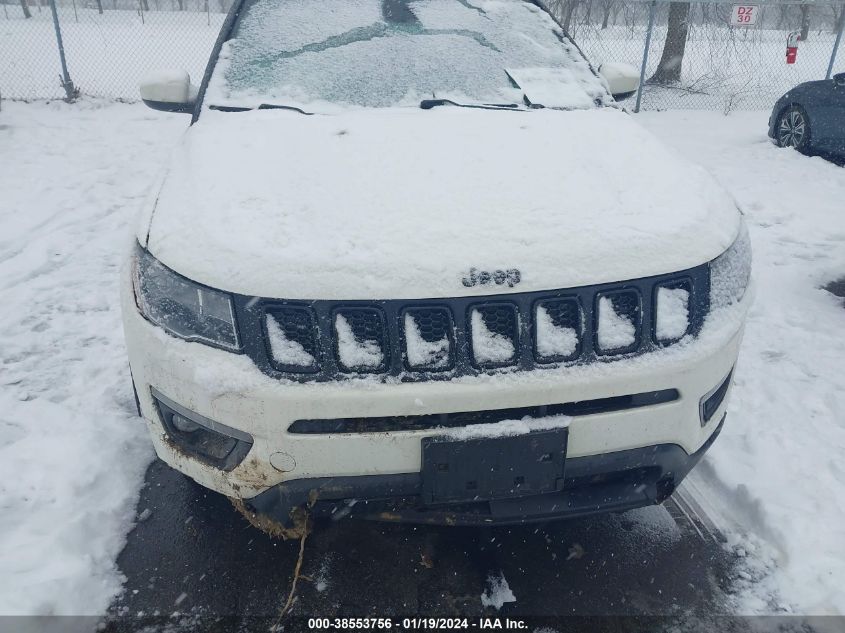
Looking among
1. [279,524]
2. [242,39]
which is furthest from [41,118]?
[279,524]

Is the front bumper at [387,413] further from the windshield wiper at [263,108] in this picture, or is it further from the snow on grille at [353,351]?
the windshield wiper at [263,108]

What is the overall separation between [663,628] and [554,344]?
1.02m

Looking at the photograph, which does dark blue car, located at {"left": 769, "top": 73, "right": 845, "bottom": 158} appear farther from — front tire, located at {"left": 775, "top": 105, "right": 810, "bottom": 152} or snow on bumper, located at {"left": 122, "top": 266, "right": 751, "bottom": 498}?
snow on bumper, located at {"left": 122, "top": 266, "right": 751, "bottom": 498}

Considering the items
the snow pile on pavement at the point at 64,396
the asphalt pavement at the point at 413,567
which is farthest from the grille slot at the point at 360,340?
the snow pile on pavement at the point at 64,396

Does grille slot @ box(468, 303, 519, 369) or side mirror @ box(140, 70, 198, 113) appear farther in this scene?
side mirror @ box(140, 70, 198, 113)

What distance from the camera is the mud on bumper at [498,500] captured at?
1814mm

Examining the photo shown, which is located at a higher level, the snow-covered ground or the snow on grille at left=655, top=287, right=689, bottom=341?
the snow on grille at left=655, top=287, right=689, bottom=341

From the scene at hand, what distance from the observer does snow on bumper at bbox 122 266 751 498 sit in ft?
5.58

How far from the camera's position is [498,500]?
1928 millimetres

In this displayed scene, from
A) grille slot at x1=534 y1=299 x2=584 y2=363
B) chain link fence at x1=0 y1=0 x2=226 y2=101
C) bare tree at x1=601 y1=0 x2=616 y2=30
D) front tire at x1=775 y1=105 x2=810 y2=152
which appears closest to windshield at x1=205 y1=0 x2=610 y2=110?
grille slot at x1=534 y1=299 x2=584 y2=363

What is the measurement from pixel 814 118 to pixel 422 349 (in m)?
7.56

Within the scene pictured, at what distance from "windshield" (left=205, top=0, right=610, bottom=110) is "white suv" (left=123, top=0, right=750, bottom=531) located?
793 mm

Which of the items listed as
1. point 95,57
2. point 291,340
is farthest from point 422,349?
point 95,57

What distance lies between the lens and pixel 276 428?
67.9 inches
